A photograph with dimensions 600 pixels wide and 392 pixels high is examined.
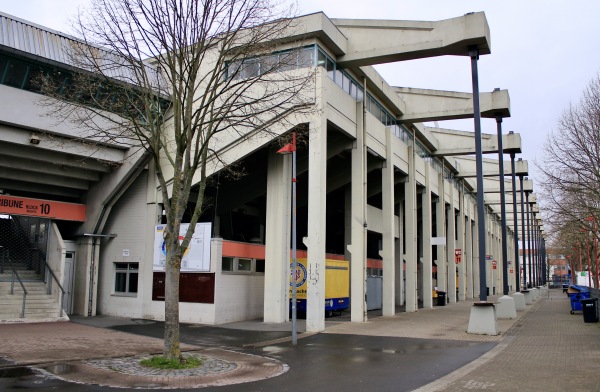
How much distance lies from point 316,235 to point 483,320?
20.6 ft

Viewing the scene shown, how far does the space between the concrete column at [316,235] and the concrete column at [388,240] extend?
7.72m

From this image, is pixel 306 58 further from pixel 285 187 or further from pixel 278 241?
pixel 278 241

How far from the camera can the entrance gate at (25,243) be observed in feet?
71.2

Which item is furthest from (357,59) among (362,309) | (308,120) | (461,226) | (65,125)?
(461,226)

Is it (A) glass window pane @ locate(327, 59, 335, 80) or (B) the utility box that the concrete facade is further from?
(B) the utility box

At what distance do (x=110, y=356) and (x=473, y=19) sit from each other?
52.4 ft

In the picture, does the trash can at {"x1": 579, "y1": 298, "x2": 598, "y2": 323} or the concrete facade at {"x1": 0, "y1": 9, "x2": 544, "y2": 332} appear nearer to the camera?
the concrete facade at {"x1": 0, "y1": 9, "x2": 544, "y2": 332}

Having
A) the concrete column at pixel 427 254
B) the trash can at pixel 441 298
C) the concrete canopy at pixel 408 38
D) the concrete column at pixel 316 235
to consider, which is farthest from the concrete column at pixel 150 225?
the trash can at pixel 441 298

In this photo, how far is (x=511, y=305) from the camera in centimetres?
2420

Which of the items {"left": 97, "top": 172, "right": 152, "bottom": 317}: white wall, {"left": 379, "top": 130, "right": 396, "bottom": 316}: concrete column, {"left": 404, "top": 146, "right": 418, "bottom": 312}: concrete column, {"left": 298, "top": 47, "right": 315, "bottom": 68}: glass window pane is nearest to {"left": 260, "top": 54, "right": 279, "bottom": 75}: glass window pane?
{"left": 298, "top": 47, "right": 315, "bottom": 68}: glass window pane

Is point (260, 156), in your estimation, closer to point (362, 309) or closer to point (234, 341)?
point (362, 309)

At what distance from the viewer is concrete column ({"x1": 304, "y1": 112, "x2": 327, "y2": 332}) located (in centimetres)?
1830

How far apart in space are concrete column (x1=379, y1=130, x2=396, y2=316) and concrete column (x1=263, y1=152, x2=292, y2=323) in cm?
666

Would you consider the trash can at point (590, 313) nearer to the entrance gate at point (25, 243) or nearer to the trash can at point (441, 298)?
the trash can at point (441, 298)
